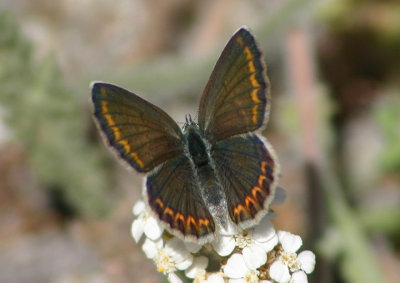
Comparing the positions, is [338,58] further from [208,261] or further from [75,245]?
[208,261]

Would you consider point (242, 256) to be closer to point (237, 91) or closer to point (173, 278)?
point (173, 278)

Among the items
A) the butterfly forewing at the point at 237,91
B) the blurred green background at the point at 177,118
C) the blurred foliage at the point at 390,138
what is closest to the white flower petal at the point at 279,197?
the butterfly forewing at the point at 237,91

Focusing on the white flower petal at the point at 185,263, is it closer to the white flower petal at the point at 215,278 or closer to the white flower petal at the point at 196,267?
the white flower petal at the point at 196,267

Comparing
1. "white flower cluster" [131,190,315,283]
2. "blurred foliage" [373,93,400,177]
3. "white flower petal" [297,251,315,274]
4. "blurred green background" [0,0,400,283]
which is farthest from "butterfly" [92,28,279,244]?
"blurred foliage" [373,93,400,177]

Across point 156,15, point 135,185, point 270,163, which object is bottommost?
point 270,163

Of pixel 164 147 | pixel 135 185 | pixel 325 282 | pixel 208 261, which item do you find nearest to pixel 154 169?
pixel 164 147

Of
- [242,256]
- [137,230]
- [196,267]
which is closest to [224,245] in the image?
[242,256]

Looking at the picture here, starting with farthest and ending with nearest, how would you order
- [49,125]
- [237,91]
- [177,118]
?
[177,118] < [49,125] < [237,91]
